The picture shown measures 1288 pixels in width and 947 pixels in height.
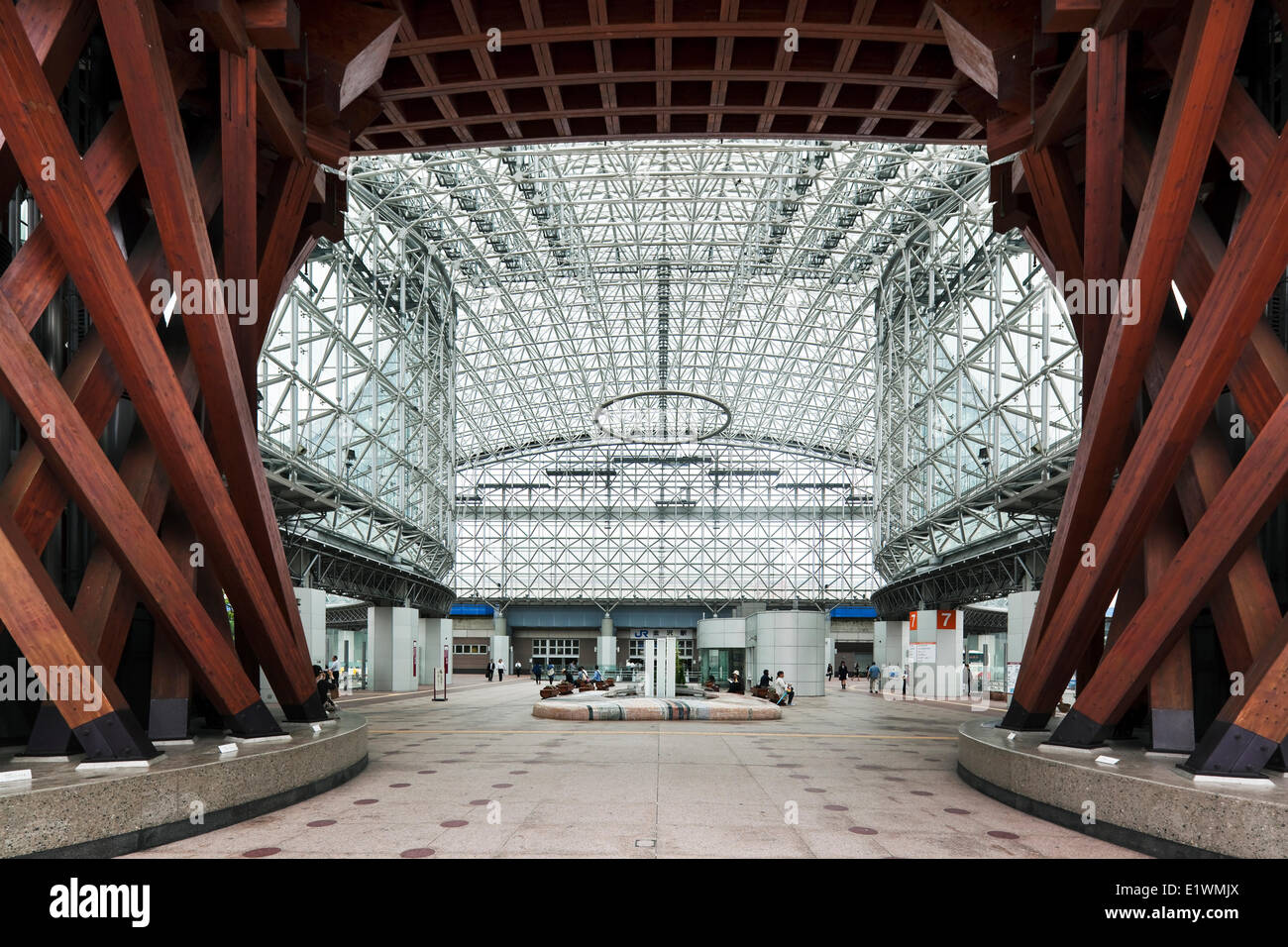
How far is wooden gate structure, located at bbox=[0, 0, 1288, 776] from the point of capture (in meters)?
6.83

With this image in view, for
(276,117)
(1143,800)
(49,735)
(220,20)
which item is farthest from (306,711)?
(1143,800)

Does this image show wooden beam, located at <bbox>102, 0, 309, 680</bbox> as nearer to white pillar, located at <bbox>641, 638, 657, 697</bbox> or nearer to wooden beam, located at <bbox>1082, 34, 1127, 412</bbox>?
wooden beam, located at <bbox>1082, 34, 1127, 412</bbox>

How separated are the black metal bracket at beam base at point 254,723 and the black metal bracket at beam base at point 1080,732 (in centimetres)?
805

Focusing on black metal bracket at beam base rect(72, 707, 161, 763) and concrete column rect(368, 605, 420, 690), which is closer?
black metal bracket at beam base rect(72, 707, 161, 763)

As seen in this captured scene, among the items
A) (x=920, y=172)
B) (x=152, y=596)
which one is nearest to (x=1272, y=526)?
(x=152, y=596)

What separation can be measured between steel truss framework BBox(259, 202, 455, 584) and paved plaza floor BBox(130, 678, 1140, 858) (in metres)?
13.8

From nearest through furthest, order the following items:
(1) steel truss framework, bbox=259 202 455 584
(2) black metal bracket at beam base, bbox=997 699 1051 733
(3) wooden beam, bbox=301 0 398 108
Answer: (2) black metal bracket at beam base, bbox=997 699 1051 733, (3) wooden beam, bbox=301 0 398 108, (1) steel truss framework, bbox=259 202 455 584

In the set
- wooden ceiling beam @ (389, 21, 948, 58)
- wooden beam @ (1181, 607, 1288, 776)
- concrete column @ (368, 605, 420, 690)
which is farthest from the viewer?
concrete column @ (368, 605, 420, 690)

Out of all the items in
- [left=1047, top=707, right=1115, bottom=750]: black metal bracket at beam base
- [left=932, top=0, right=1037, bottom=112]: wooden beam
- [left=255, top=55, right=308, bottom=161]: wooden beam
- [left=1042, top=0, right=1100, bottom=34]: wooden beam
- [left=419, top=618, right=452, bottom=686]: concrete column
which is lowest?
[left=419, top=618, right=452, bottom=686]: concrete column

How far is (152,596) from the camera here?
24.9 ft

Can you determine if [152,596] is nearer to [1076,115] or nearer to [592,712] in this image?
[1076,115]

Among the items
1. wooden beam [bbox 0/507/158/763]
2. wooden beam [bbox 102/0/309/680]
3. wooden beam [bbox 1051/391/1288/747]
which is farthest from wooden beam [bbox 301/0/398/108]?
wooden beam [bbox 1051/391/1288/747]

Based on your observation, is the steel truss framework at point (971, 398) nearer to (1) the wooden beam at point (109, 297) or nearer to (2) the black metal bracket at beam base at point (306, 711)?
(2) the black metal bracket at beam base at point (306, 711)

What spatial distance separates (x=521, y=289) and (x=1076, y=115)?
4166 cm
